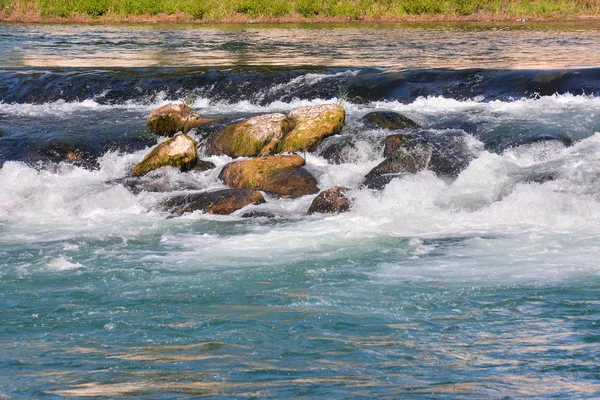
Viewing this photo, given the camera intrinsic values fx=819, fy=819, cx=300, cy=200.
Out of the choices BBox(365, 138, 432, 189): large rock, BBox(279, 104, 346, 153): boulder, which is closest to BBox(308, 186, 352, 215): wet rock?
BBox(365, 138, 432, 189): large rock

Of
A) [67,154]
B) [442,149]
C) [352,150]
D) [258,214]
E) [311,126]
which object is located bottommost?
[258,214]

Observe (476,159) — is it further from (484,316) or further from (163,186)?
(484,316)

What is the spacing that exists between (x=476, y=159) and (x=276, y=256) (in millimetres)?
3757

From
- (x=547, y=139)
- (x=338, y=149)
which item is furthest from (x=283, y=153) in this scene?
(x=547, y=139)

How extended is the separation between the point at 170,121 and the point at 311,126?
248 cm

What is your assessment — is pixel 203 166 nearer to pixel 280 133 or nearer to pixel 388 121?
pixel 280 133

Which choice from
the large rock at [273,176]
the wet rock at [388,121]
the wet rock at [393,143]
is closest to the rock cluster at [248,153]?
the large rock at [273,176]

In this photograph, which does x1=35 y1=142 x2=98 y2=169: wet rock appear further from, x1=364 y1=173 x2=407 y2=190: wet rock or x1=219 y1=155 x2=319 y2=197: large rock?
x1=364 y1=173 x2=407 y2=190: wet rock

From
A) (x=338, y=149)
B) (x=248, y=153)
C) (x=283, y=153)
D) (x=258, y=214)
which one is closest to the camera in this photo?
(x=258, y=214)

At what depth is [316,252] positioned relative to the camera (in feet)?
25.2

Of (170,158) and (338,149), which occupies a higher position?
(338,149)

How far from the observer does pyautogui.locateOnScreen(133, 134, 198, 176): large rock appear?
11211 mm

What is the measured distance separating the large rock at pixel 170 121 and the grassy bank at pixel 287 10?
25.8 meters

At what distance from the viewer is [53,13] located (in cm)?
4122
